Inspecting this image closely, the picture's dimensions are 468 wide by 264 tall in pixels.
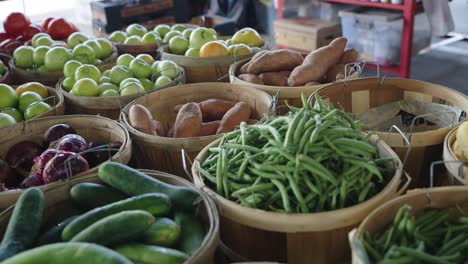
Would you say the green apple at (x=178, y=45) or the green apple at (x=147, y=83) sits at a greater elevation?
the green apple at (x=178, y=45)

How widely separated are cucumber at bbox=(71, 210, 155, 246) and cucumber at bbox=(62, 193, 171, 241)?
5 cm

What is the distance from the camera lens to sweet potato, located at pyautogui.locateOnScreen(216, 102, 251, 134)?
1.75 m

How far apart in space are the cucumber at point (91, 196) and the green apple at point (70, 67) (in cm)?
119

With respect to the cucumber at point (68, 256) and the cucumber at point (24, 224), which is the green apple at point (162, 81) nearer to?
the cucumber at point (24, 224)

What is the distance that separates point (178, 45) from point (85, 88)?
0.74 metres

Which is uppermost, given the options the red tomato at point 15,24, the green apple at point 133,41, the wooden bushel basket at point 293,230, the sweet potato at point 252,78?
the red tomato at point 15,24

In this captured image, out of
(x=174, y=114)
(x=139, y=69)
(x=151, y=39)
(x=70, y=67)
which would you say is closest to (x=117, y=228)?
(x=174, y=114)

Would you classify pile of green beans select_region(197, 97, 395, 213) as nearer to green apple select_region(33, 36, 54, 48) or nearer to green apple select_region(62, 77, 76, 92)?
green apple select_region(62, 77, 76, 92)

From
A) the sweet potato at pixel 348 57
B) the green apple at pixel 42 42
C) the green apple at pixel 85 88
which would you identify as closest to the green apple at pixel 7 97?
the green apple at pixel 85 88

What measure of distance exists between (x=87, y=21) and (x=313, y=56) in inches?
223

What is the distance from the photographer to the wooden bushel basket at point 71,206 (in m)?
1.08

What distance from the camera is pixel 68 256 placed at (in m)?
0.93

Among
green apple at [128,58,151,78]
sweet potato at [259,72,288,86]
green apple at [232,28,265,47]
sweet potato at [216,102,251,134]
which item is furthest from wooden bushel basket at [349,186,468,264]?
green apple at [232,28,265,47]

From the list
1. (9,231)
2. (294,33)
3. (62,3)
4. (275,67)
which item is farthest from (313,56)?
(62,3)
